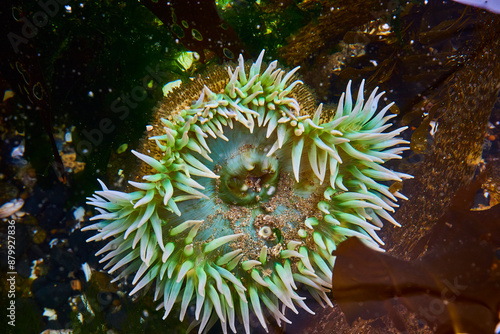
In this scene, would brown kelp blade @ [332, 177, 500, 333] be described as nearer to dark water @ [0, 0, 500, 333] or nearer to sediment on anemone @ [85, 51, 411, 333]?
dark water @ [0, 0, 500, 333]

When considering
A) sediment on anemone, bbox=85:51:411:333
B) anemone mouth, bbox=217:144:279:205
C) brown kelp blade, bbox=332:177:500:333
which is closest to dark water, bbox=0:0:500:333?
brown kelp blade, bbox=332:177:500:333

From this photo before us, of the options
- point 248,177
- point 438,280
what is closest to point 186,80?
point 248,177

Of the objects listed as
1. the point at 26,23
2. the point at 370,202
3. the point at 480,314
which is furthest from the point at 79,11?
the point at 480,314

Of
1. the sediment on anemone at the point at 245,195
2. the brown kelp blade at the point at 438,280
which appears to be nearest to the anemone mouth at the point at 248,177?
the sediment on anemone at the point at 245,195

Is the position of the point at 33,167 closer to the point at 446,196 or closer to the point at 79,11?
the point at 79,11

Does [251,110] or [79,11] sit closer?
[251,110]

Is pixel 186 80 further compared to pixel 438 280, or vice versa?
pixel 186 80

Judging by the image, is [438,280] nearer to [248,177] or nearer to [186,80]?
[248,177]

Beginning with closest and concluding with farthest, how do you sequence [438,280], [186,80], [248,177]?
[438,280] → [248,177] → [186,80]
